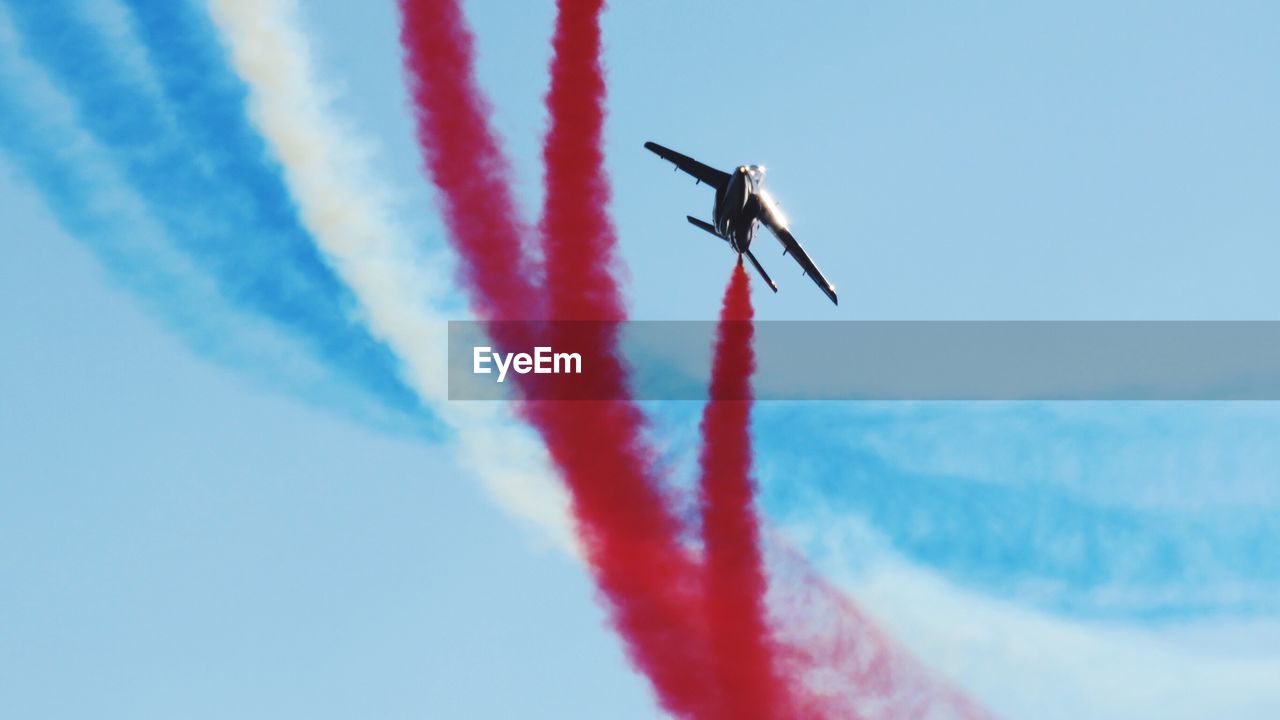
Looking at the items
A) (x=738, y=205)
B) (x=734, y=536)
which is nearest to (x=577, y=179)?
(x=738, y=205)

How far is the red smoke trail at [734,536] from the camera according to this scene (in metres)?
66.7

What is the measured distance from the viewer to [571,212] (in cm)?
6519

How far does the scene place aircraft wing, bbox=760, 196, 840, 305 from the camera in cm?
6894

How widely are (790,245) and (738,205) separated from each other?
7109mm

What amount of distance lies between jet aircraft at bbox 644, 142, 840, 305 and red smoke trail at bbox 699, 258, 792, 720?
1249 millimetres

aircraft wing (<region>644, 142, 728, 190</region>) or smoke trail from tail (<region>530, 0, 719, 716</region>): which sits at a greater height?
aircraft wing (<region>644, 142, 728, 190</region>)

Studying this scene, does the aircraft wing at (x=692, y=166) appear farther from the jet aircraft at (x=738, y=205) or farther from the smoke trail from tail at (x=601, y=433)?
the smoke trail from tail at (x=601, y=433)

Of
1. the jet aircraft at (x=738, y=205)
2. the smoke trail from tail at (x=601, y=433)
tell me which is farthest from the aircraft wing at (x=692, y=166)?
the smoke trail from tail at (x=601, y=433)

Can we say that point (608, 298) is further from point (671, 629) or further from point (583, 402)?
point (671, 629)

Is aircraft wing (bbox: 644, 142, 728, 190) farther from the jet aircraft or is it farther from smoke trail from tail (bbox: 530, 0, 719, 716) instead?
smoke trail from tail (bbox: 530, 0, 719, 716)

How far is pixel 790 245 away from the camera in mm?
73875

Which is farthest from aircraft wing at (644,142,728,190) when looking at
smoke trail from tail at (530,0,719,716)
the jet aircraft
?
smoke trail from tail at (530,0,719,716)

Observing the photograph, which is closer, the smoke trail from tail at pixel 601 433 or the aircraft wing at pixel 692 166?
the smoke trail from tail at pixel 601 433

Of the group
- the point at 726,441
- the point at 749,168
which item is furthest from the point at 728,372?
the point at 749,168
